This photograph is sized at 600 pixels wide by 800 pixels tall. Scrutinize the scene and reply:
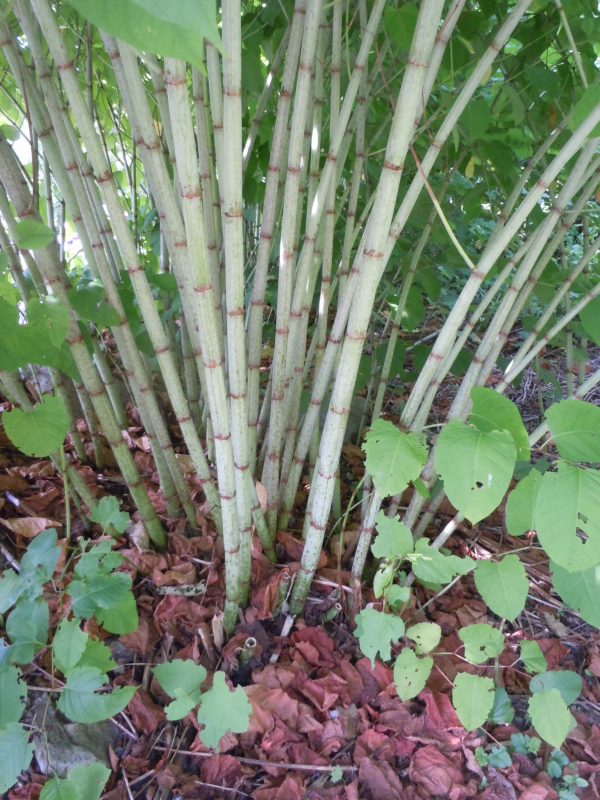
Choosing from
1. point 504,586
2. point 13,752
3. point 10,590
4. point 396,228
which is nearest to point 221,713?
point 13,752

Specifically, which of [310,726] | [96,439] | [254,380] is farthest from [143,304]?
[310,726]

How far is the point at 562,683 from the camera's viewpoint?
1.07m

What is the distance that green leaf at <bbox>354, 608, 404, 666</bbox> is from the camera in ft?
3.36

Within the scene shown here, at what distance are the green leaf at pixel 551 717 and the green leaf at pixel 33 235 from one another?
1.15m

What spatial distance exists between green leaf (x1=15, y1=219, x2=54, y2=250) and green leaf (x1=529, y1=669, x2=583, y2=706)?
1158mm

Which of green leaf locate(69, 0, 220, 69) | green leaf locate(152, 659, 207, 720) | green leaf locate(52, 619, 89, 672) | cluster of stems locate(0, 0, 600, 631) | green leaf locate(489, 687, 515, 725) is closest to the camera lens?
green leaf locate(69, 0, 220, 69)

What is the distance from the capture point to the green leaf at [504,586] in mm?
973

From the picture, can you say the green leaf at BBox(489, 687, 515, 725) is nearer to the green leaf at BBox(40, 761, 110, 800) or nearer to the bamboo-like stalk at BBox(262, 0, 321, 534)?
the bamboo-like stalk at BBox(262, 0, 321, 534)

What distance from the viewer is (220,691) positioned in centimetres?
96

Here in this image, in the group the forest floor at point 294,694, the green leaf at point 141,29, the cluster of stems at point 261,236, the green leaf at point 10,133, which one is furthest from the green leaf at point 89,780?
the green leaf at point 10,133

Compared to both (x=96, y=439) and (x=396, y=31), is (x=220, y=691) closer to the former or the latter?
(x=96, y=439)

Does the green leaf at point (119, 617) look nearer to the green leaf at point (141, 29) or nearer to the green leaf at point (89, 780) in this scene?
the green leaf at point (89, 780)

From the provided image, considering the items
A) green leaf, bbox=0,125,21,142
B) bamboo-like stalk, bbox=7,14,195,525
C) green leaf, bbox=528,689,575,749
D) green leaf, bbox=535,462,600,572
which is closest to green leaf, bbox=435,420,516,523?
green leaf, bbox=535,462,600,572

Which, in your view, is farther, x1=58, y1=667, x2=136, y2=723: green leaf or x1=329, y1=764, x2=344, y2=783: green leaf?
x1=329, y1=764, x2=344, y2=783: green leaf
